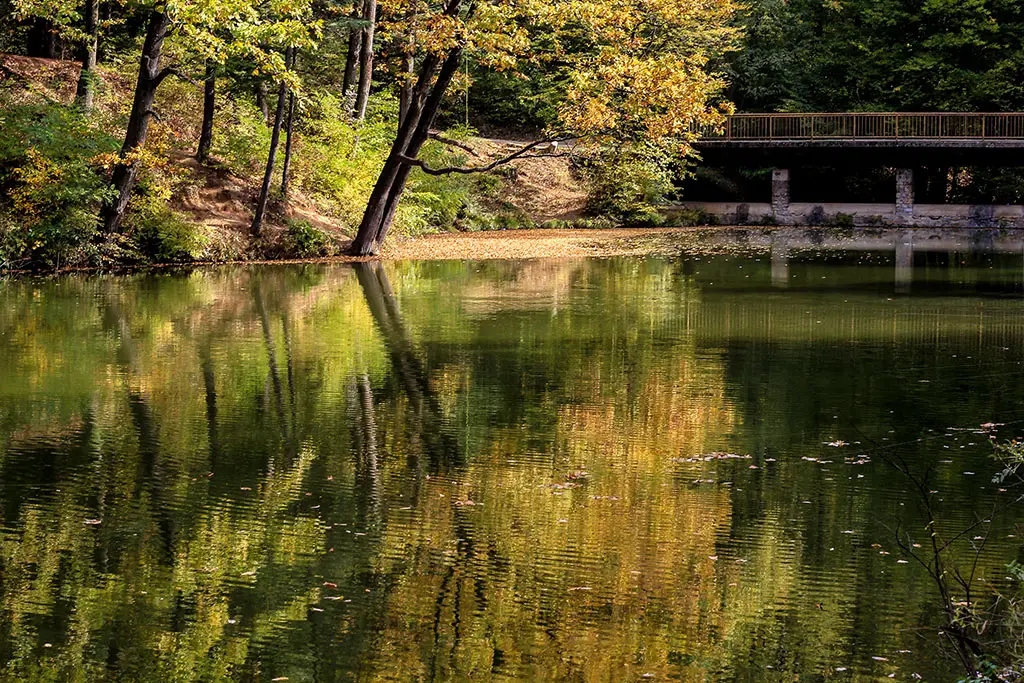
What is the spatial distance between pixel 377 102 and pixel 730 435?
3000 centimetres

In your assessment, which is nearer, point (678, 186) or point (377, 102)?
point (377, 102)

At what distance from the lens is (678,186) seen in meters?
48.4

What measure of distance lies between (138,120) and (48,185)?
7.48 feet

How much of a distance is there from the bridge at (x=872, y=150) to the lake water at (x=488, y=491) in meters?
23.7

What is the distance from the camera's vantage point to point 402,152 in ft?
98.2

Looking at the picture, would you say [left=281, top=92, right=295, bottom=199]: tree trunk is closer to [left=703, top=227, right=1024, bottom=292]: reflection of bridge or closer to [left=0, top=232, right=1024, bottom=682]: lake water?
[left=703, top=227, right=1024, bottom=292]: reflection of bridge

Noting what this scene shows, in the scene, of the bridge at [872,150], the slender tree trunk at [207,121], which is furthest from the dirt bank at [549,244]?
the slender tree trunk at [207,121]

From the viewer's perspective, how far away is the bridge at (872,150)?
141ft

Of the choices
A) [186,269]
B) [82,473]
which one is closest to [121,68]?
[186,269]

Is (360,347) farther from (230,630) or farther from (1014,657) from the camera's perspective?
(1014,657)

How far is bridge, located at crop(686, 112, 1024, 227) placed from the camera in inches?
1690

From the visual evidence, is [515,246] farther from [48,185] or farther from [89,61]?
[48,185]

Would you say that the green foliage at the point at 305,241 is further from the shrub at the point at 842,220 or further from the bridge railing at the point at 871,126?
the shrub at the point at 842,220

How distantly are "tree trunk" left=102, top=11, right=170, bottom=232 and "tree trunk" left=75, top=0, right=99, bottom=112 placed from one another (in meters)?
1.95
